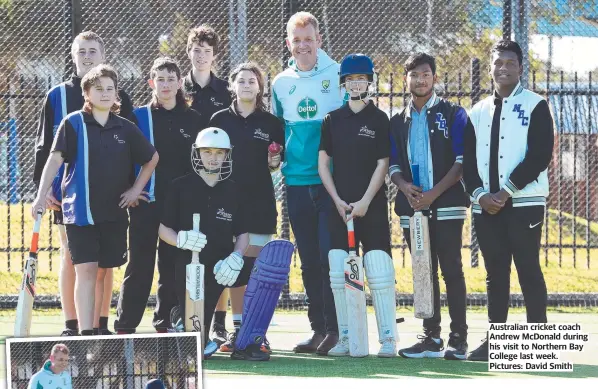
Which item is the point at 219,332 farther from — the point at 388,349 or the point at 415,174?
the point at 415,174

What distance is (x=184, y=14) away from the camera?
10.2 m

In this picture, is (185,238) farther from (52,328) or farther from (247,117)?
(52,328)

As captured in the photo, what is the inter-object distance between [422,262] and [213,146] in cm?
130

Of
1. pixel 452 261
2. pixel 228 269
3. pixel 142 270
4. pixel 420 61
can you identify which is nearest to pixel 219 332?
pixel 142 270

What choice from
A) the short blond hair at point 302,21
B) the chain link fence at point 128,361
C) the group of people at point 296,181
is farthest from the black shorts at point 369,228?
the chain link fence at point 128,361

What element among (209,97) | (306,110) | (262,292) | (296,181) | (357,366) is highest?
(209,97)

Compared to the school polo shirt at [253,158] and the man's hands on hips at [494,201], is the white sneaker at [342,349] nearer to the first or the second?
the school polo shirt at [253,158]

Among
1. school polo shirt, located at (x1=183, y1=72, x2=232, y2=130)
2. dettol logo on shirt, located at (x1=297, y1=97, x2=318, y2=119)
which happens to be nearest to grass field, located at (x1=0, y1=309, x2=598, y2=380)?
dettol logo on shirt, located at (x1=297, y1=97, x2=318, y2=119)

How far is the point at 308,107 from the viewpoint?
242 inches

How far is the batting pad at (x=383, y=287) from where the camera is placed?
580cm

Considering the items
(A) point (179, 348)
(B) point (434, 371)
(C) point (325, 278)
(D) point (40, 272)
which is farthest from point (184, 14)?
(A) point (179, 348)

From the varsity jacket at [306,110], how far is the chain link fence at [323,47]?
182 cm

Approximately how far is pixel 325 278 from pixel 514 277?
12.3 feet

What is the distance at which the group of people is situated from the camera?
5.70m
